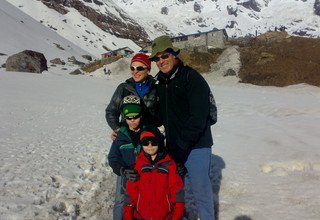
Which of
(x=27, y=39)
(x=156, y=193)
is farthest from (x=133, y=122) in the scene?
(x=27, y=39)

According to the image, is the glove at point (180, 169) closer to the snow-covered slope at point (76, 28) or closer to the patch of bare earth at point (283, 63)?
the patch of bare earth at point (283, 63)

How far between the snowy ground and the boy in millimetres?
1003

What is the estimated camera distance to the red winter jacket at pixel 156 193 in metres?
4.60

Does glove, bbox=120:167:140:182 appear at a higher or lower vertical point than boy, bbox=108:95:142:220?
lower

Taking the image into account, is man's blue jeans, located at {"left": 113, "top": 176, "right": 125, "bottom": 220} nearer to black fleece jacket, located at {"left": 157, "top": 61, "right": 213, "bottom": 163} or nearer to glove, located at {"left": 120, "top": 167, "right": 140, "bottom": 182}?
glove, located at {"left": 120, "top": 167, "right": 140, "bottom": 182}

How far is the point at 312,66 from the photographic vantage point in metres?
31.6

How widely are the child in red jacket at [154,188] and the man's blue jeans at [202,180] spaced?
1.02 ft

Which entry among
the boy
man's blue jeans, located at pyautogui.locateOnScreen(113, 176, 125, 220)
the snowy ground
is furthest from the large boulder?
man's blue jeans, located at pyautogui.locateOnScreen(113, 176, 125, 220)

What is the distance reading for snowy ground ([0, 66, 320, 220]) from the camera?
6148 mm

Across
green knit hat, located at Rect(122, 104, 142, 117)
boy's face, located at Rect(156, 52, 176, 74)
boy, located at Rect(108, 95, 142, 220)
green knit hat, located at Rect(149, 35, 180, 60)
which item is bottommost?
boy, located at Rect(108, 95, 142, 220)

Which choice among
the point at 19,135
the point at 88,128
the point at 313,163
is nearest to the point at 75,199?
the point at 19,135

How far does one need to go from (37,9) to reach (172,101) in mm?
105297

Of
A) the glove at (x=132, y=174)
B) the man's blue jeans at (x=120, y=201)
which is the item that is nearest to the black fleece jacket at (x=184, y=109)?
the glove at (x=132, y=174)

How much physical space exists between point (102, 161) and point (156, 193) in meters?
4.23
